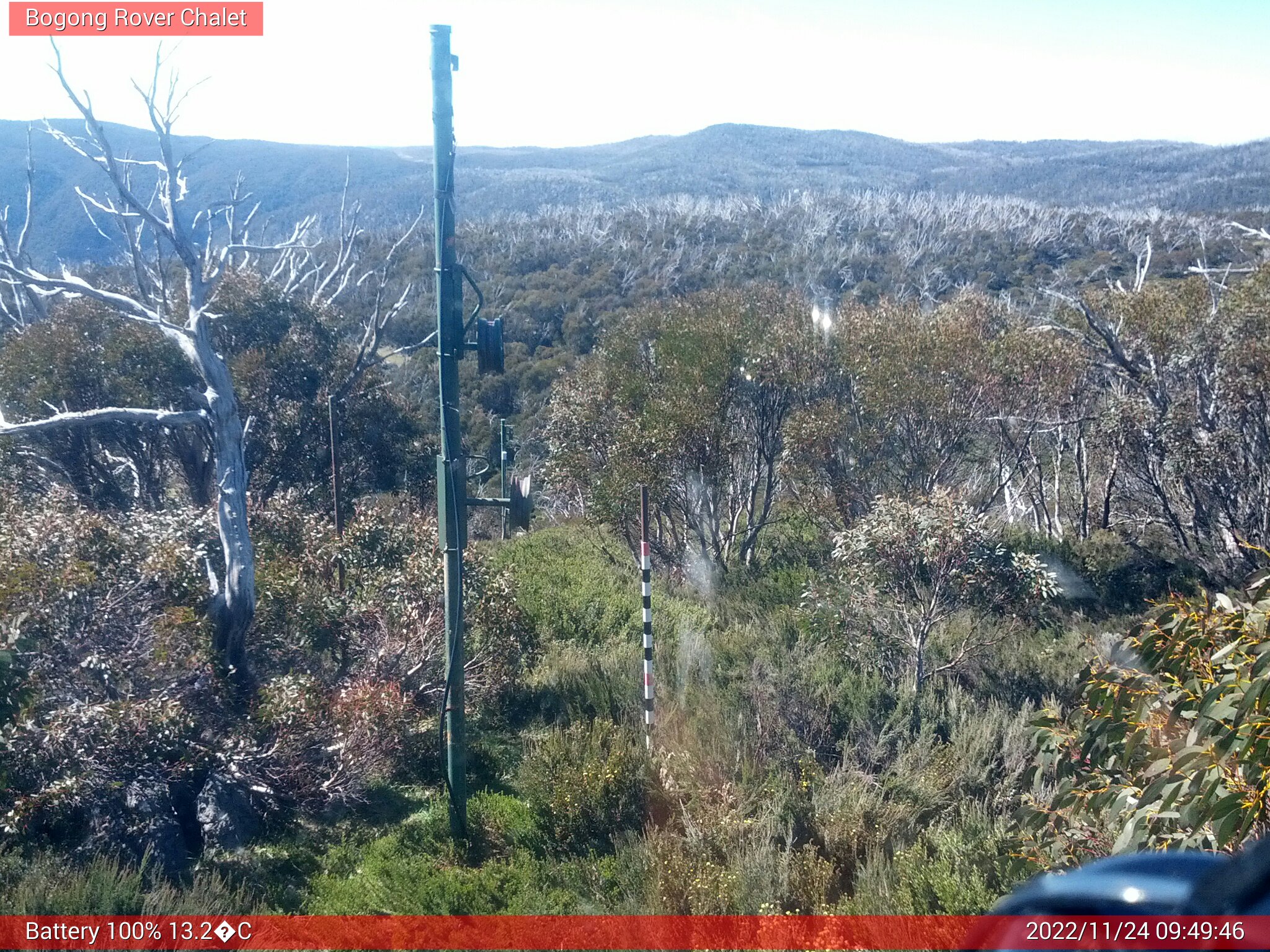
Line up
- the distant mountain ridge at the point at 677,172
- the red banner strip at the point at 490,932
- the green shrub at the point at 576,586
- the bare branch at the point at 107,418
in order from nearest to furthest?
the red banner strip at the point at 490,932
the bare branch at the point at 107,418
the green shrub at the point at 576,586
the distant mountain ridge at the point at 677,172

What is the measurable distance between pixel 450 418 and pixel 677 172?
74.9 metres

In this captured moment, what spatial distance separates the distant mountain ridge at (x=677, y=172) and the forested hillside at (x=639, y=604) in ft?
79.8

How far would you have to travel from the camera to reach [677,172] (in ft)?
249

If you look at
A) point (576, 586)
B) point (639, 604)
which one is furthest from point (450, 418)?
point (576, 586)

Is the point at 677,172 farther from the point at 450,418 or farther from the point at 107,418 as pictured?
the point at 450,418

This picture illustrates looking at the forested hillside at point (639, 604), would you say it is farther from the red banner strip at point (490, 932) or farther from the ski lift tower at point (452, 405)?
the ski lift tower at point (452, 405)

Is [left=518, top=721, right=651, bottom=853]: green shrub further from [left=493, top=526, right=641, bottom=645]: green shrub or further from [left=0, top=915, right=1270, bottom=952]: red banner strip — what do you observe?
[left=493, top=526, right=641, bottom=645]: green shrub

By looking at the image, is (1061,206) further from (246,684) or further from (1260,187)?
Answer: (246,684)

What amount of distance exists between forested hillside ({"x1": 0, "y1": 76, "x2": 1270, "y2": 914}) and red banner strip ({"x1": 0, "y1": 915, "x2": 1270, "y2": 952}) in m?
0.15

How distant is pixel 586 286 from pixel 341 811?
30532 millimetres

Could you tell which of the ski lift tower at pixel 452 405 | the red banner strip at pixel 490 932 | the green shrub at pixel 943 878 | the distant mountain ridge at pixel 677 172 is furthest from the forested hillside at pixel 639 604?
the distant mountain ridge at pixel 677 172

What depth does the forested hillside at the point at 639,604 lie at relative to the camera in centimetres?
420

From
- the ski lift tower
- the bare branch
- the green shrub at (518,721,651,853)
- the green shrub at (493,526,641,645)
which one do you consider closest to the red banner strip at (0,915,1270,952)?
the green shrub at (518,721,651,853)

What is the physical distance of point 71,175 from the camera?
139 feet
